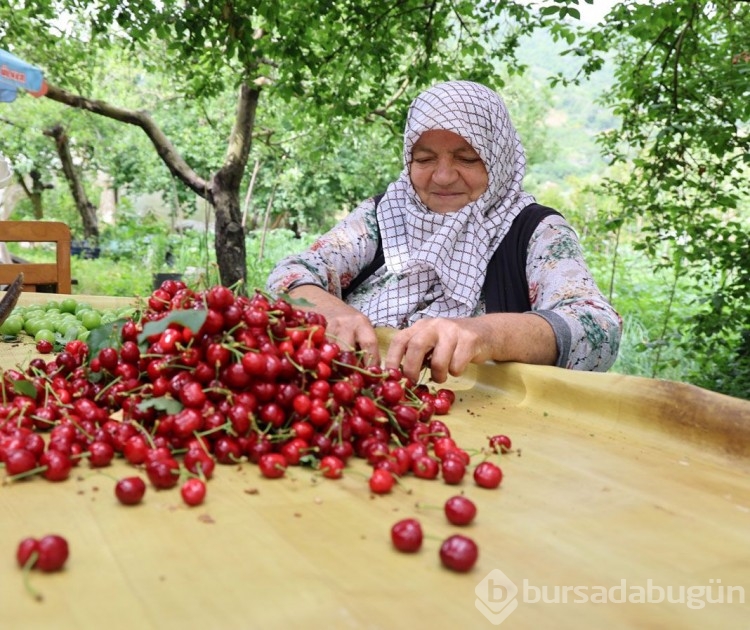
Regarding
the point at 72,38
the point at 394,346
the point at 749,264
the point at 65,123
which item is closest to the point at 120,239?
the point at 65,123

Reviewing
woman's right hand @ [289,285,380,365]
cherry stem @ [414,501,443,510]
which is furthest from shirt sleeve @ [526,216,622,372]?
cherry stem @ [414,501,443,510]

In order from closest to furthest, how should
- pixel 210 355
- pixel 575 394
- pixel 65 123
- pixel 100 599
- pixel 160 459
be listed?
1. pixel 100 599
2. pixel 160 459
3. pixel 210 355
4. pixel 575 394
5. pixel 65 123

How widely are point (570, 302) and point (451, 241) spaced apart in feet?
1.61

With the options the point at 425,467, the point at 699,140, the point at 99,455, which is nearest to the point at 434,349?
the point at 425,467

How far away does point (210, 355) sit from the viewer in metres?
1.02

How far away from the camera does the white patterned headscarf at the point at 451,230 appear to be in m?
2.11

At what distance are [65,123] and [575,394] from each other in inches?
501

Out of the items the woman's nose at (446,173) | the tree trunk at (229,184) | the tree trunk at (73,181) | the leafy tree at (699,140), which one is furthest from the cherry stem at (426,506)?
the tree trunk at (73,181)

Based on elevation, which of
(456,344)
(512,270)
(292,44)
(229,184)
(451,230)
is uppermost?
(292,44)

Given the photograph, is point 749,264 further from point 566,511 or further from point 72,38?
point 72,38

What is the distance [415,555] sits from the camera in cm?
71

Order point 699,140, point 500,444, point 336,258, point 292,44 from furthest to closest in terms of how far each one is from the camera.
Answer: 1. point 292,44
2. point 699,140
3. point 336,258
4. point 500,444

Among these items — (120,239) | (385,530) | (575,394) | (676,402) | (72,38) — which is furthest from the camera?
(120,239)

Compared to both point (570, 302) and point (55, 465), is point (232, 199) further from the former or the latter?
point (55, 465)
